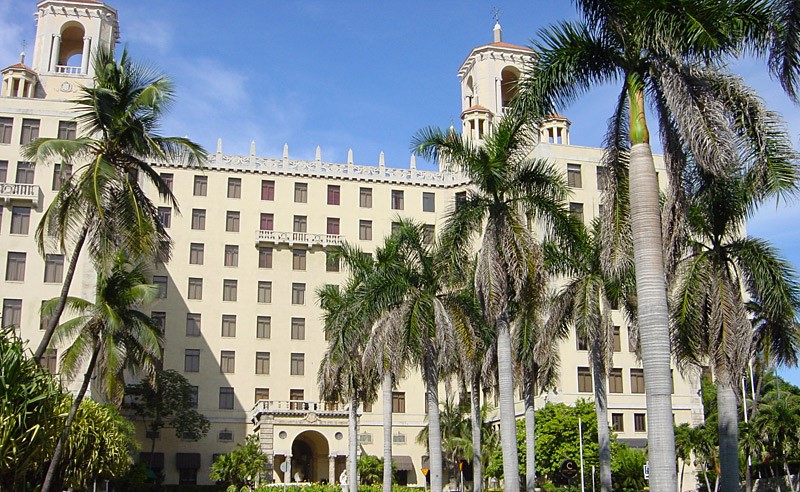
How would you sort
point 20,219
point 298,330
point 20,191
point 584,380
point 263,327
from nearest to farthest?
point 20,191 < point 20,219 < point 584,380 < point 263,327 < point 298,330

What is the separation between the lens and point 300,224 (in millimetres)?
72875

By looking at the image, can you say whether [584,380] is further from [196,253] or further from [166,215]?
[166,215]

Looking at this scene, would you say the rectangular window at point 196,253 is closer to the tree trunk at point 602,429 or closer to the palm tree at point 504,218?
the tree trunk at point 602,429

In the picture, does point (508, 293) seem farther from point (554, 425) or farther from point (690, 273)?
point (554, 425)

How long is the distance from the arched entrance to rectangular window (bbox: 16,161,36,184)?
26428 millimetres

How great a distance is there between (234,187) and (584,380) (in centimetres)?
3121

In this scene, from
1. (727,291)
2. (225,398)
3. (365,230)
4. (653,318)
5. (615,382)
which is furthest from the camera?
(365,230)

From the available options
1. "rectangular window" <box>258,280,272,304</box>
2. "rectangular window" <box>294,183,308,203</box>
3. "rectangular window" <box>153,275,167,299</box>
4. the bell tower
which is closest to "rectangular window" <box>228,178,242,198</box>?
"rectangular window" <box>294,183,308,203</box>

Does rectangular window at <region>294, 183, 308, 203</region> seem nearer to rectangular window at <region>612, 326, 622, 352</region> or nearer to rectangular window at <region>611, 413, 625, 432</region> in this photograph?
rectangular window at <region>612, 326, 622, 352</region>

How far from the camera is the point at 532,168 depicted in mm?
27078

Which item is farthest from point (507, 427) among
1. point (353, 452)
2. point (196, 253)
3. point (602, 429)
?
point (196, 253)

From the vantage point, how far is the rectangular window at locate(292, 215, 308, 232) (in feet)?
238

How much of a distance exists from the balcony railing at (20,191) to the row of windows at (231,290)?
39.4 ft

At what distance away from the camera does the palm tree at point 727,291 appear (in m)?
22.3
